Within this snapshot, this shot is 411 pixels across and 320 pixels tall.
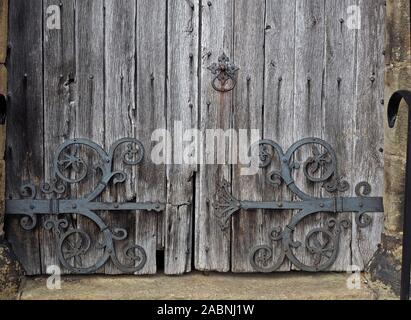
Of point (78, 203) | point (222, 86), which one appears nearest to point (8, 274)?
point (78, 203)

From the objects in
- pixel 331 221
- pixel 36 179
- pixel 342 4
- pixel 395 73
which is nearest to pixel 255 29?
pixel 342 4

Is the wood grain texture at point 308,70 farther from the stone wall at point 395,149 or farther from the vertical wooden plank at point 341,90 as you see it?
the stone wall at point 395,149

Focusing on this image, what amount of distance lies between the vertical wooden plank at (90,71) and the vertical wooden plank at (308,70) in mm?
770

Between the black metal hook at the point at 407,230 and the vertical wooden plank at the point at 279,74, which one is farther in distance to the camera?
the vertical wooden plank at the point at 279,74

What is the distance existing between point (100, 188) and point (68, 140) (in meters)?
0.23

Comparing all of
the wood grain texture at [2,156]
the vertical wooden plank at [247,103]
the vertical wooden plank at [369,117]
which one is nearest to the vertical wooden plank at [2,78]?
the wood grain texture at [2,156]

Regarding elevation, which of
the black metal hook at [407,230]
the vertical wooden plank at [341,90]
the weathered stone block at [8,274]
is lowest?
the weathered stone block at [8,274]

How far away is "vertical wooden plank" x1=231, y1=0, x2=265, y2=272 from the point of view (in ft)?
6.90

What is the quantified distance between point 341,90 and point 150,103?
0.76m

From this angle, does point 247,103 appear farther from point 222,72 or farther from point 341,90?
point 341,90

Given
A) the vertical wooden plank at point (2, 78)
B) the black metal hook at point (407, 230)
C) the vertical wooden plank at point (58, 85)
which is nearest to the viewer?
the black metal hook at point (407, 230)

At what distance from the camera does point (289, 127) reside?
212 centimetres

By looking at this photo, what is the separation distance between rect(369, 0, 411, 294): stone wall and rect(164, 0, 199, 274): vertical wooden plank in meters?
0.75

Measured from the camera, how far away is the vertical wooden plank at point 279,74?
2105 mm
